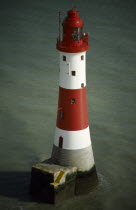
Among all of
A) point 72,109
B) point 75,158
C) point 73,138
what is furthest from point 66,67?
point 75,158

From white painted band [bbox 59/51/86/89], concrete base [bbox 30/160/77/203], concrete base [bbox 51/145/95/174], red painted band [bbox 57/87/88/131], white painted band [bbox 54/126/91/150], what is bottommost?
concrete base [bbox 30/160/77/203]

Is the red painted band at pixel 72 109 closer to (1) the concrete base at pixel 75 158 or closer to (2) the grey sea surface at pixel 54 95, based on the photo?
(1) the concrete base at pixel 75 158

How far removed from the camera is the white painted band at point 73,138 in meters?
22.4

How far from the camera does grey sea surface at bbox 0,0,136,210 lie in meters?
24.3

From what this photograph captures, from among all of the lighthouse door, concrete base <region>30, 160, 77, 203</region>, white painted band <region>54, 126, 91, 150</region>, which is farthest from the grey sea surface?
the lighthouse door

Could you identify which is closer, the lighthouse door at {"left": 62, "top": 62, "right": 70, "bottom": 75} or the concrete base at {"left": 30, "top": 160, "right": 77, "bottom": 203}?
the lighthouse door at {"left": 62, "top": 62, "right": 70, "bottom": 75}

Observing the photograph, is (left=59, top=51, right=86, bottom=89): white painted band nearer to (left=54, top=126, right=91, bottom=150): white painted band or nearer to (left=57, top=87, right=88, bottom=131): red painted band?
(left=57, top=87, right=88, bottom=131): red painted band

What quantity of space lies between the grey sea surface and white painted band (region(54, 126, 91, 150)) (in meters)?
2.45

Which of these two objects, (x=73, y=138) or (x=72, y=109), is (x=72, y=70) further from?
(x=73, y=138)

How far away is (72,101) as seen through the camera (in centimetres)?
2178

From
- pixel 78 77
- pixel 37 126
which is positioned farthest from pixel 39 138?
pixel 78 77

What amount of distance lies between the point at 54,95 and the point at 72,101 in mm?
10332

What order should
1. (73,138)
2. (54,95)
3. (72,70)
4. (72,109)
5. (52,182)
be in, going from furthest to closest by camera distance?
(54,95), (52,182), (73,138), (72,109), (72,70)

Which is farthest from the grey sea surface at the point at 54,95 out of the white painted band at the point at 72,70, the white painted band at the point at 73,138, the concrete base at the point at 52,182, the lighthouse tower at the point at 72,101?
the white painted band at the point at 72,70
